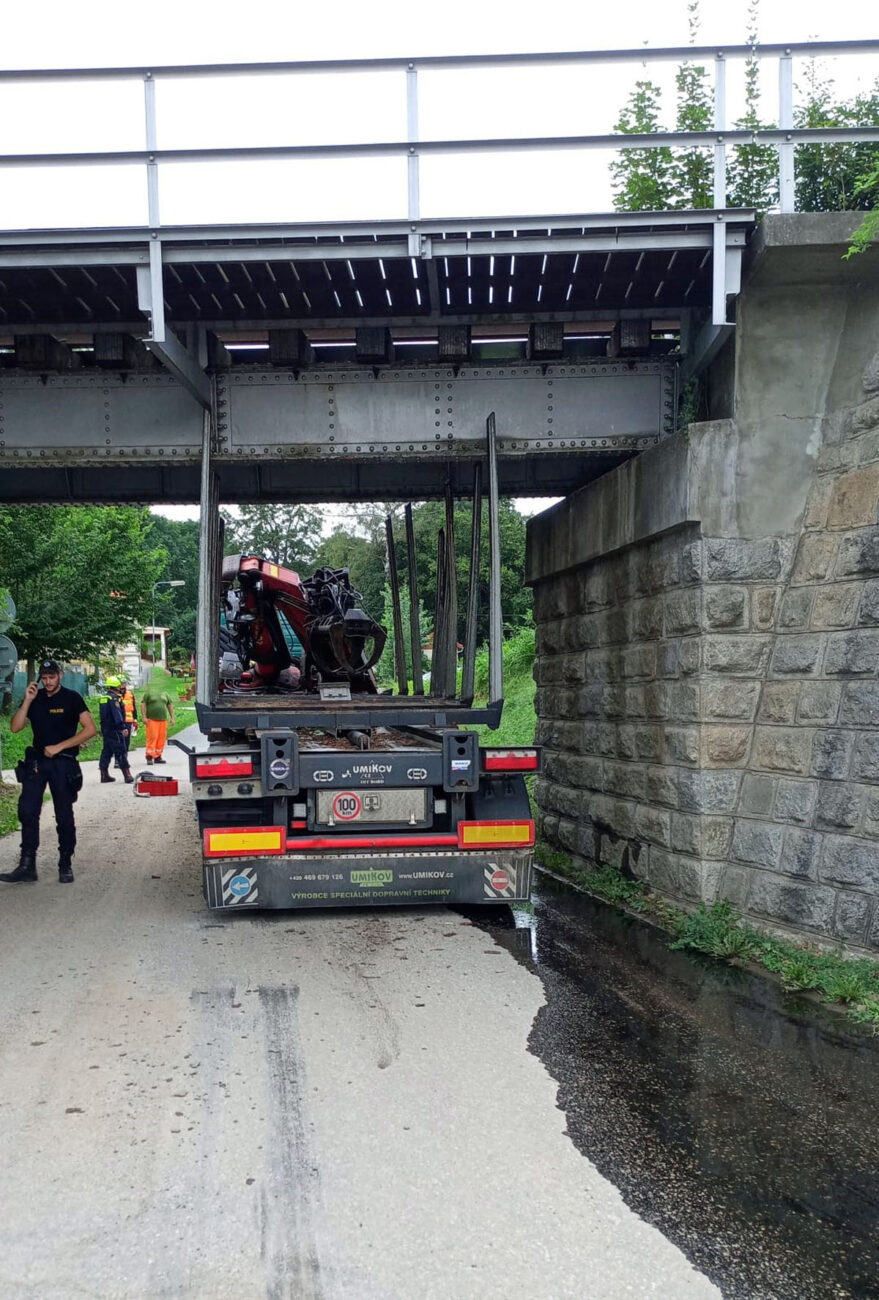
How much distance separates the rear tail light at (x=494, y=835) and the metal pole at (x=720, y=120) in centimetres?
467

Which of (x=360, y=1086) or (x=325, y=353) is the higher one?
(x=325, y=353)

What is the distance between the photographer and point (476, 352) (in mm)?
9195

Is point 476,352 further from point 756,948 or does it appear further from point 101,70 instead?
point 756,948

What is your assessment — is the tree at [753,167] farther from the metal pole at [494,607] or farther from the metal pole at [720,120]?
the metal pole at [494,607]

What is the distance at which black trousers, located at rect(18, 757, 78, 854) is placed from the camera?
8906mm

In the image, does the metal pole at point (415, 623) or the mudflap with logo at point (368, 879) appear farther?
the metal pole at point (415, 623)

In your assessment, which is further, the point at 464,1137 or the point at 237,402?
the point at 237,402

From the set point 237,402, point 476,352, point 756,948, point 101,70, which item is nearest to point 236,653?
point 237,402

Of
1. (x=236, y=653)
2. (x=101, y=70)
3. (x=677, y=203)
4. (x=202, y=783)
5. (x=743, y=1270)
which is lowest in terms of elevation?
(x=743, y=1270)

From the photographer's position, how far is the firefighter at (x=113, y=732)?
18.1 meters

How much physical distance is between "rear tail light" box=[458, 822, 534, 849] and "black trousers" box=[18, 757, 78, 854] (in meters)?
3.68

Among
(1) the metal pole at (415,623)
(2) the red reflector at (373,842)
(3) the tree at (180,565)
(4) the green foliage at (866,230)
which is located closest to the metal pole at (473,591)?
(1) the metal pole at (415,623)

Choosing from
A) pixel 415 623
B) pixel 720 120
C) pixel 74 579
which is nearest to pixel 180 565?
pixel 74 579

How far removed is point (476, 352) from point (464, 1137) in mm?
6944
